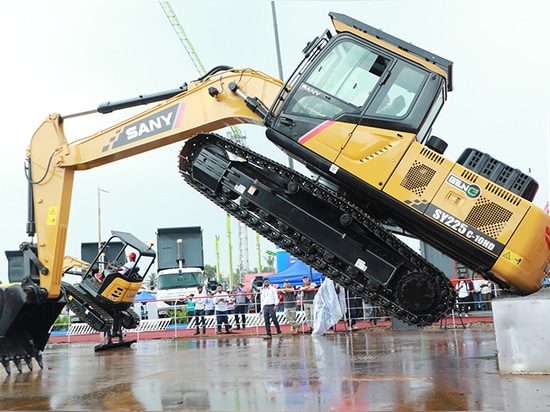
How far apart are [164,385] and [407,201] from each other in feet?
13.0

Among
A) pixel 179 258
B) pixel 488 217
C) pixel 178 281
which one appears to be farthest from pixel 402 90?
pixel 179 258

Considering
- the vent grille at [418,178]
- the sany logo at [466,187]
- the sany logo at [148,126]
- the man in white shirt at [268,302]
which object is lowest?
the man in white shirt at [268,302]

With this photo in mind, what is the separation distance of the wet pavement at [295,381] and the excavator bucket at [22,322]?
0.36m

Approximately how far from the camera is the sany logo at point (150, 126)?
9.03 metres

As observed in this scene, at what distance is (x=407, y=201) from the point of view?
23.9 ft

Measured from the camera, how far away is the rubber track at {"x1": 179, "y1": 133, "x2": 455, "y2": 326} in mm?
8016

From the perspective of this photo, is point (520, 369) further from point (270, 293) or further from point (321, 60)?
point (270, 293)

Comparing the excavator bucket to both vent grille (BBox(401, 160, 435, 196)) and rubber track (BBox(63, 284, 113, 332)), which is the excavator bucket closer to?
rubber track (BBox(63, 284, 113, 332))

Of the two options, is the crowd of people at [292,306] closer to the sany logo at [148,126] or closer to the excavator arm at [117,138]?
the excavator arm at [117,138]

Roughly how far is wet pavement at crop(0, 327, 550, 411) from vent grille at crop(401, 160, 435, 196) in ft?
7.76

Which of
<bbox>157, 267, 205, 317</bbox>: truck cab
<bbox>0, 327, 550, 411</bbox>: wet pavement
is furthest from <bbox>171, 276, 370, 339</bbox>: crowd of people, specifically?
<bbox>157, 267, 205, 317</bbox>: truck cab

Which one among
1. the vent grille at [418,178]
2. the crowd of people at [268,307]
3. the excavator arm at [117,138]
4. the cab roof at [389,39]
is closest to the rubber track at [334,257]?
the excavator arm at [117,138]

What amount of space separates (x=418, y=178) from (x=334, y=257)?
1.82 metres

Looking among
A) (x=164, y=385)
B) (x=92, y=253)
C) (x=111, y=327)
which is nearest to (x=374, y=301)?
(x=164, y=385)
